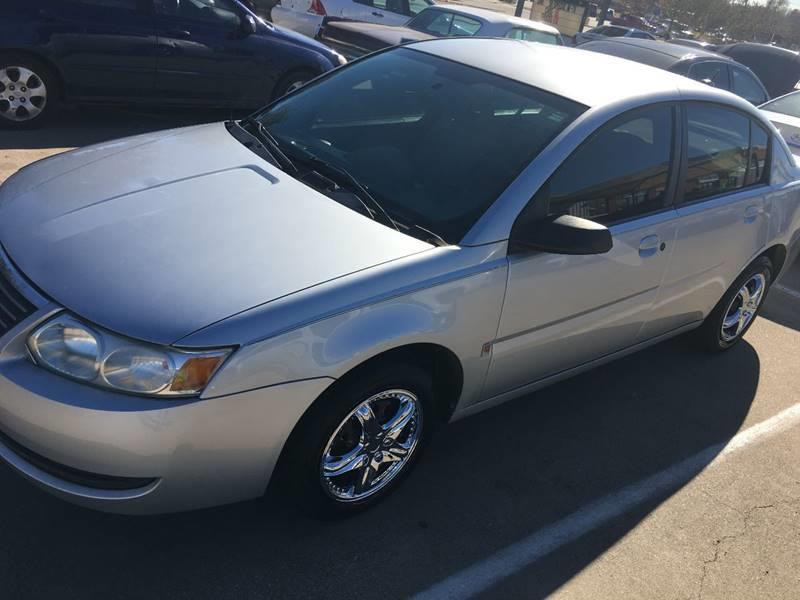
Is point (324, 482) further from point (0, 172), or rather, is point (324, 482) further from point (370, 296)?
point (0, 172)

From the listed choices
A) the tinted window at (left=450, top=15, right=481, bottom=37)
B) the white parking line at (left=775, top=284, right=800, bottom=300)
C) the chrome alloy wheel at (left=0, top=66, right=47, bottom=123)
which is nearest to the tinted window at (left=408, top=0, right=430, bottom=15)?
→ the tinted window at (left=450, top=15, right=481, bottom=37)

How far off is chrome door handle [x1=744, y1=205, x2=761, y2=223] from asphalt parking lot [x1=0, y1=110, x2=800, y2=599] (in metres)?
1.02

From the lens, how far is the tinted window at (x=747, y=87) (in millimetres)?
9812

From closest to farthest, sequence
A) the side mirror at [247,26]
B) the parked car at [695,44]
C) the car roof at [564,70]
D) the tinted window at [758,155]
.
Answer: the car roof at [564,70]
the tinted window at [758,155]
the side mirror at [247,26]
the parked car at [695,44]

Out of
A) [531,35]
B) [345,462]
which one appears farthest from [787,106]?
[345,462]

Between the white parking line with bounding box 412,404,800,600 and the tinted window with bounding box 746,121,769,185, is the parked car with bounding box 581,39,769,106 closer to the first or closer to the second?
the tinted window with bounding box 746,121,769,185

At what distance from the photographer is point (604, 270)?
3426 millimetres

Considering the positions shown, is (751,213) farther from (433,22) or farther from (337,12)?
(337,12)

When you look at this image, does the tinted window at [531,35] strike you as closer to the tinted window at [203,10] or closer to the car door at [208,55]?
the car door at [208,55]

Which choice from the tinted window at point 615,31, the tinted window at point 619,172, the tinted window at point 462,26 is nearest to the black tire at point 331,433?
the tinted window at point 619,172

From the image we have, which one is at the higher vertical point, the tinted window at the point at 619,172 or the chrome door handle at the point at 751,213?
the tinted window at the point at 619,172

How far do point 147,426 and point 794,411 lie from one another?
148 inches

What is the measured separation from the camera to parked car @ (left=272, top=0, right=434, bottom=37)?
11.3 metres

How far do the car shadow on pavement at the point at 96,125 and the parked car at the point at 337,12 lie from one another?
3.07m
